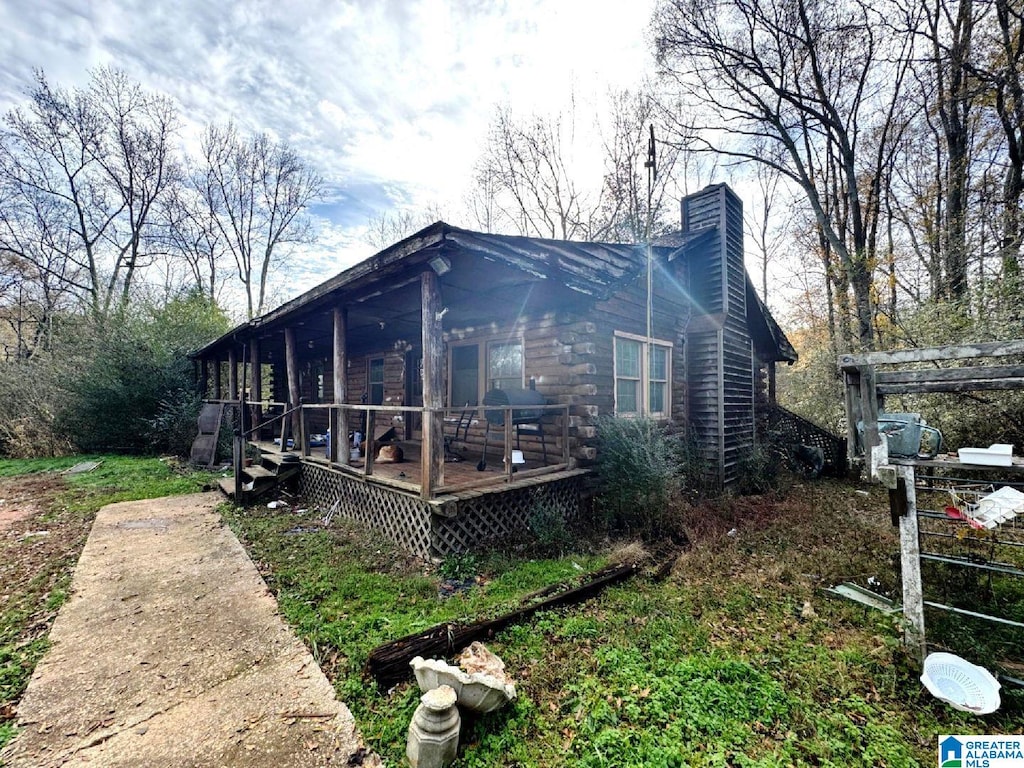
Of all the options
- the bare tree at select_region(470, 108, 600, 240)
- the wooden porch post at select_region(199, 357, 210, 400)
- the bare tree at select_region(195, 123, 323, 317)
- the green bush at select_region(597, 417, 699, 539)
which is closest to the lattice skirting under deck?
the green bush at select_region(597, 417, 699, 539)

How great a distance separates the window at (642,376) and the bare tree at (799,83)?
Answer: 21.6ft

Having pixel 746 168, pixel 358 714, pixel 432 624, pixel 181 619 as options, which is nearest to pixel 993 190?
pixel 746 168

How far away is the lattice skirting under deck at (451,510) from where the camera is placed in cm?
448

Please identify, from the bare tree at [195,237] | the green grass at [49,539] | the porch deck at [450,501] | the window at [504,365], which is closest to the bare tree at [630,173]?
the window at [504,365]

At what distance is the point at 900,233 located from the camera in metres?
13.2

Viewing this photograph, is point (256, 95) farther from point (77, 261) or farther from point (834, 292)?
point (834, 292)

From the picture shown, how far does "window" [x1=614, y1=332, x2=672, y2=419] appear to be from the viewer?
22.5 feet

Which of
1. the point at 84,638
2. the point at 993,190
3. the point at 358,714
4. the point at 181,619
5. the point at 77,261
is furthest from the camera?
the point at 77,261

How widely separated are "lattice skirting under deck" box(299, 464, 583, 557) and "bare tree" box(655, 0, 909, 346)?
1007cm

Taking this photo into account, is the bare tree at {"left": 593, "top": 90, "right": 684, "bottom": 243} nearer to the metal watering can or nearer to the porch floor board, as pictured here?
the porch floor board

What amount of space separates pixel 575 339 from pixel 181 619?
A: 5.09 meters

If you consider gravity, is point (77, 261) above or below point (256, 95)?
below

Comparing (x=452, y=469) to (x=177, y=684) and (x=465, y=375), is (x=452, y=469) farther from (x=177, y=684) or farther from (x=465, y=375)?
(x=177, y=684)

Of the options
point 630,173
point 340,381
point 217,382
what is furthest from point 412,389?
point 630,173
